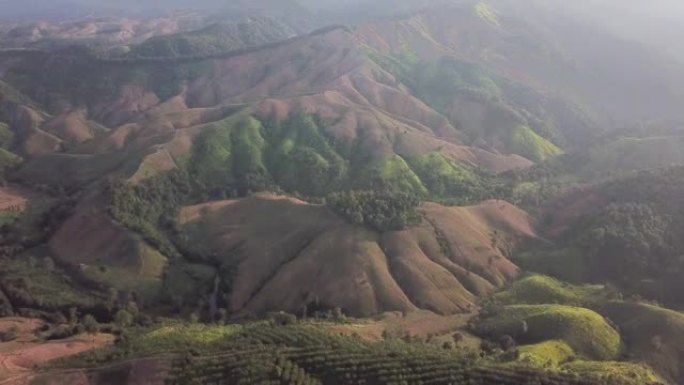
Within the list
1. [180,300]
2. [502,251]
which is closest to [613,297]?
[502,251]

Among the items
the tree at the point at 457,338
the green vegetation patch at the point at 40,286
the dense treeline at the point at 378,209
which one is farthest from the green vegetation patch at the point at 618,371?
the green vegetation patch at the point at 40,286

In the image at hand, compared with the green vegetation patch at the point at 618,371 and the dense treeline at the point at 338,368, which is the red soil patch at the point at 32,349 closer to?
the dense treeline at the point at 338,368

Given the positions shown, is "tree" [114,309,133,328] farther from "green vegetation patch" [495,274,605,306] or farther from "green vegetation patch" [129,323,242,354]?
"green vegetation patch" [495,274,605,306]

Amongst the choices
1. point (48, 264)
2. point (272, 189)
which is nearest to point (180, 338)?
point (48, 264)

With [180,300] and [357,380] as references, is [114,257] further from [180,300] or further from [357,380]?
[357,380]

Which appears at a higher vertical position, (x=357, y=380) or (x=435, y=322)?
(x=357, y=380)

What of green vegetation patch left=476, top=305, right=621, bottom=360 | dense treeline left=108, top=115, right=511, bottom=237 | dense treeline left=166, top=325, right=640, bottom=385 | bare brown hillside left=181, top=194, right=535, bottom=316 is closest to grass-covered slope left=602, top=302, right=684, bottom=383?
green vegetation patch left=476, top=305, right=621, bottom=360

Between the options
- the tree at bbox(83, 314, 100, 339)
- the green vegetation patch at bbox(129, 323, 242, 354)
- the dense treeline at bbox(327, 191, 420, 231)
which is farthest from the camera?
the dense treeline at bbox(327, 191, 420, 231)
